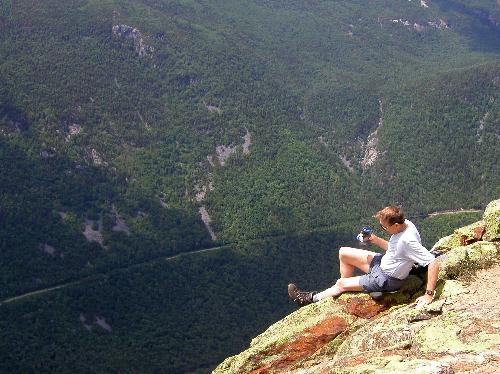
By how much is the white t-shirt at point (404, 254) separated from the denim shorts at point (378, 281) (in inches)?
11.2

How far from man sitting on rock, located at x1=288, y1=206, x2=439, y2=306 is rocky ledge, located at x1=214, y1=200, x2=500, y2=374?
0.59 metres

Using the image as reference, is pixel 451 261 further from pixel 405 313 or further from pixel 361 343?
pixel 361 343

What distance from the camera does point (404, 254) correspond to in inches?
1076

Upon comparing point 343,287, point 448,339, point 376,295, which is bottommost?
point 343,287

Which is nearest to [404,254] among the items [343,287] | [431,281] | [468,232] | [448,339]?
[431,281]

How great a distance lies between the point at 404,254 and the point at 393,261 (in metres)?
0.59

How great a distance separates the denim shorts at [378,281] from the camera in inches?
1110

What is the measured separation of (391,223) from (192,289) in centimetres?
16925

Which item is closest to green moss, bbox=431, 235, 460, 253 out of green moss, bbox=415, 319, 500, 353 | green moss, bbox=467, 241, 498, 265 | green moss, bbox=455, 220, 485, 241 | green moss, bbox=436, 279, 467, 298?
green moss, bbox=455, 220, 485, 241

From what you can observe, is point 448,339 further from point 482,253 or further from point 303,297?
point 303,297

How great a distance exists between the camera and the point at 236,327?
582 feet

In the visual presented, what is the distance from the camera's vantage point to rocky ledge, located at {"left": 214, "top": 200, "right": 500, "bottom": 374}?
869 inches

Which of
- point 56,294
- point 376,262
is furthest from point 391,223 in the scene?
point 56,294

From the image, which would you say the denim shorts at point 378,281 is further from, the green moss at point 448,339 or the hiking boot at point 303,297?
the green moss at point 448,339
